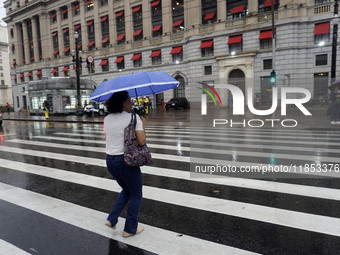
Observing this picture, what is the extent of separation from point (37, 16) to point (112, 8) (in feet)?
72.5

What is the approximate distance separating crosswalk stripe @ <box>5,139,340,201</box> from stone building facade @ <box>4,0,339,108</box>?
13167mm

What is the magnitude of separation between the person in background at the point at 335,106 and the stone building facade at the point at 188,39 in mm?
1526

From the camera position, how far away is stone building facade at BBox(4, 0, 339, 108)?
26812 mm

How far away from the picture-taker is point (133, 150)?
313cm

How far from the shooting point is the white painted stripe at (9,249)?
3.06 metres

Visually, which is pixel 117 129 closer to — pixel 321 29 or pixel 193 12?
pixel 321 29

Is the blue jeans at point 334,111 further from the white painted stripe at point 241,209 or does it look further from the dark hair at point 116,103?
the dark hair at point 116,103

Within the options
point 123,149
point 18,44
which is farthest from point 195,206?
point 18,44

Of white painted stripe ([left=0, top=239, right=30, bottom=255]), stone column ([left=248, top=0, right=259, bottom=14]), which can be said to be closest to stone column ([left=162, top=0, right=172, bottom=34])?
stone column ([left=248, top=0, right=259, bottom=14])

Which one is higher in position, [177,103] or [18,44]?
[18,44]

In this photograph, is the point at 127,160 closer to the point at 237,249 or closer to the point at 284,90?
the point at 237,249

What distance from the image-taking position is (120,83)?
12.5ft

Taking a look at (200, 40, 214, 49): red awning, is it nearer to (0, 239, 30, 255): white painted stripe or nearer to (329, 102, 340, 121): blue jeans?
(329, 102, 340, 121): blue jeans

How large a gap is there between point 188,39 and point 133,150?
108 feet
